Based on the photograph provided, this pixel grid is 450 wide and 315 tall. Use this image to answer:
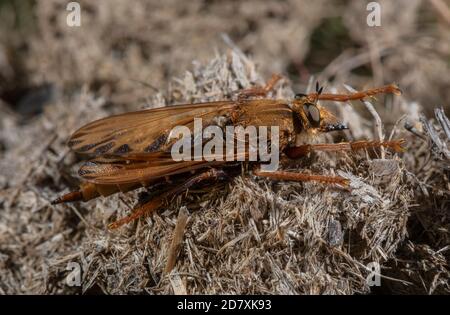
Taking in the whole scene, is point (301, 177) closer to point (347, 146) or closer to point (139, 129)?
point (347, 146)

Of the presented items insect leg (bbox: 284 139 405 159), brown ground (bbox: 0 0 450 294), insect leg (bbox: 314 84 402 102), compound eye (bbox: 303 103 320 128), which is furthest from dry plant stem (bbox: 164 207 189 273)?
insect leg (bbox: 314 84 402 102)

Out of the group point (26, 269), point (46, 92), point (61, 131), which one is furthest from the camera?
point (46, 92)

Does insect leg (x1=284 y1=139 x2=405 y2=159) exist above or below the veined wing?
below

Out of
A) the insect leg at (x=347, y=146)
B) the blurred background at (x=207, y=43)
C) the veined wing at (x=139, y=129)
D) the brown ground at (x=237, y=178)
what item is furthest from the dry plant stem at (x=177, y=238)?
the blurred background at (x=207, y=43)

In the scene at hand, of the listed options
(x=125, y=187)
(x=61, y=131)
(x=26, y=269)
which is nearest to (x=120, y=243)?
(x=125, y=187)

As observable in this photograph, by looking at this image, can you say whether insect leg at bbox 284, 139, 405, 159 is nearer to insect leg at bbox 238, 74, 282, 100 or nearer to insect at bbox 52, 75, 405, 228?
insect at bbox 52, 75, 405, 228

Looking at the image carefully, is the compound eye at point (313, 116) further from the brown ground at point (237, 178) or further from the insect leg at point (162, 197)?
the insect leg at point (162, 197)
